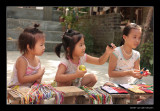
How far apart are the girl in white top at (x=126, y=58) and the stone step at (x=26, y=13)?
8.61m

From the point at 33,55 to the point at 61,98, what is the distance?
0.77 meters

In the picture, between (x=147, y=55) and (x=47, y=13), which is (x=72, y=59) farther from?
(x=47, y=13)

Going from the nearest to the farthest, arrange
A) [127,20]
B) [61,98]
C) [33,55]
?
[61,98]
[33,55]
[127,20]

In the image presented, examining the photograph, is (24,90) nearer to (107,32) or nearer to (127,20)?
(107,32)

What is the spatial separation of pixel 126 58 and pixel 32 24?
7.79 meters

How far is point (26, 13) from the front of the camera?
10.7 metres

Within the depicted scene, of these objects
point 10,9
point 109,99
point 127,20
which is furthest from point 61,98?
point 10,9

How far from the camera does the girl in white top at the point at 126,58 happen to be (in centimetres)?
279

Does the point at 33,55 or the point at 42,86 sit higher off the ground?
the point at 33,55

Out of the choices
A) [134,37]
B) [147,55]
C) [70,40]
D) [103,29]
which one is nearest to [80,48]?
[70,40]

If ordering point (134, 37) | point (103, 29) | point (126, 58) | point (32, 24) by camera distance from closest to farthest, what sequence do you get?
point (134, 37)
point (126, 58)
point (103, 29)
point (32, 24)

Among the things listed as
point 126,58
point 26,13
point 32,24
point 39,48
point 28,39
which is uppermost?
point 26,13

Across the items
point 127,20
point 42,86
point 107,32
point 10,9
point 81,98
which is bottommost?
point 81,98

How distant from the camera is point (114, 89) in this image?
215 cm
